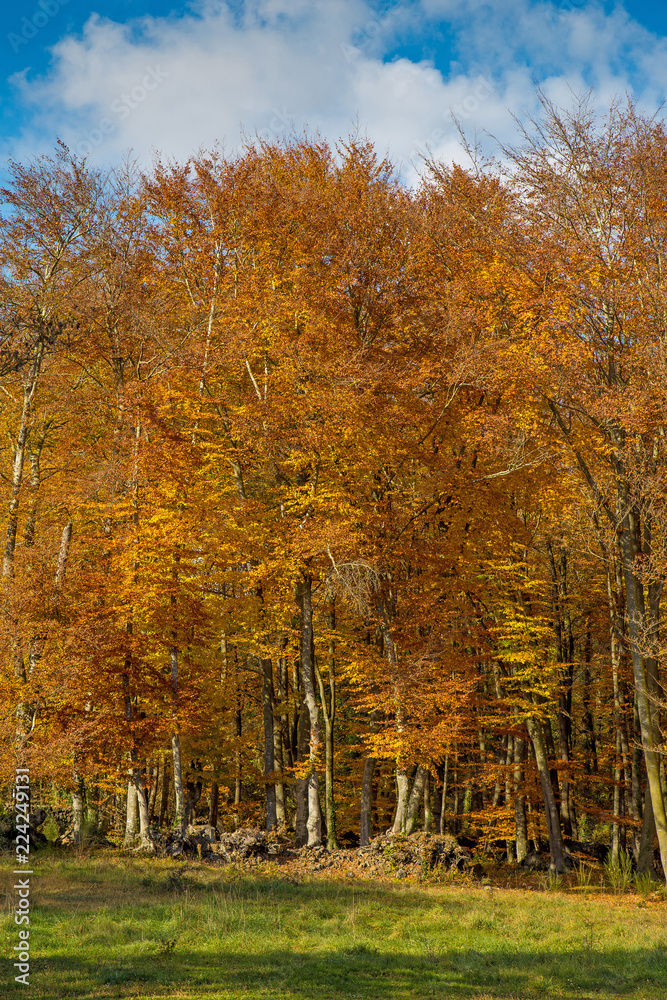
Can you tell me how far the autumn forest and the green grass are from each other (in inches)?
124

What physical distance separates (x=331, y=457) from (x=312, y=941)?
37.0 feet

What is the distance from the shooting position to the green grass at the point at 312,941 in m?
8.32

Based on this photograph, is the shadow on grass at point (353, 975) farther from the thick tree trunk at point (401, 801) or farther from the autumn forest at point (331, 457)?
the thick tree trunk at point (401, 801)

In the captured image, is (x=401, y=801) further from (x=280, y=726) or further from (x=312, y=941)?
(x=280, y=726)

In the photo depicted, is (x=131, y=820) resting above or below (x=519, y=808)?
above

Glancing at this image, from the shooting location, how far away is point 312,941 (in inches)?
393

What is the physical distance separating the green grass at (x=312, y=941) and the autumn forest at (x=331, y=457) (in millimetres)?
3147

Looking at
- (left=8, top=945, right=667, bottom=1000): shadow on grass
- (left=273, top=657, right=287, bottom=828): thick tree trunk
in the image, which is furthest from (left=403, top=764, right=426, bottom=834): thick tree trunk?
(left=8, top=945, right=667, bottom=1000): shadow on grass

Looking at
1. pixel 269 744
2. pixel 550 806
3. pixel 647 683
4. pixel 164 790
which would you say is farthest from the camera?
pixel 164 790

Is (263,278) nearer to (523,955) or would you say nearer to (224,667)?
(224,667)

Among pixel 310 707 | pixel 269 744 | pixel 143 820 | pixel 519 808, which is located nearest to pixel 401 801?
pixel 310 707

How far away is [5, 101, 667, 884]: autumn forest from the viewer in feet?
51.7

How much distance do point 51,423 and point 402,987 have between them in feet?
66.2

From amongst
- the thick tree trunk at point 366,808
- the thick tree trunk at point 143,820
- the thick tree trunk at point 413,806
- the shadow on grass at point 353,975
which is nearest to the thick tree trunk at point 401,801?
the thick tree trunk at point 413,806
